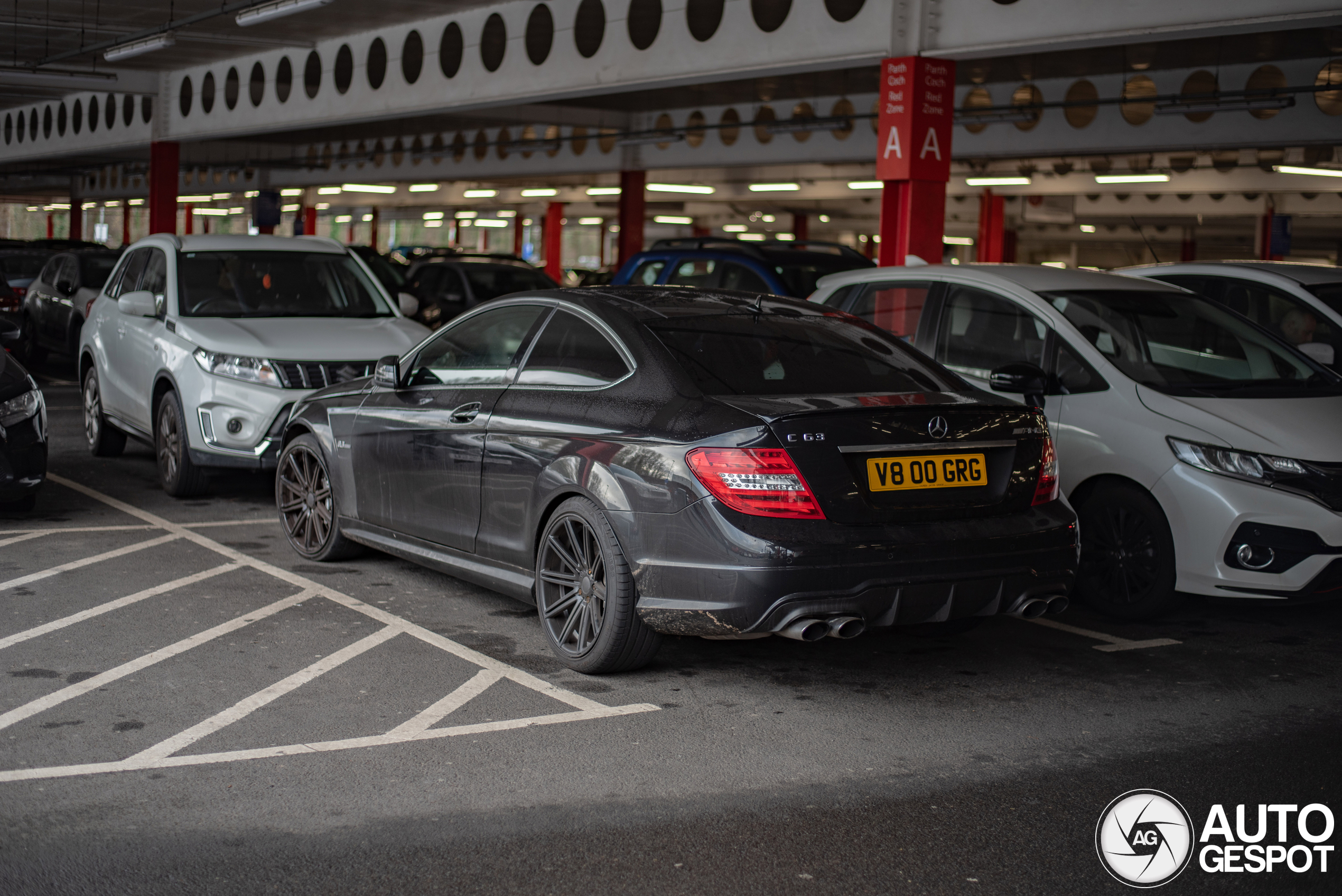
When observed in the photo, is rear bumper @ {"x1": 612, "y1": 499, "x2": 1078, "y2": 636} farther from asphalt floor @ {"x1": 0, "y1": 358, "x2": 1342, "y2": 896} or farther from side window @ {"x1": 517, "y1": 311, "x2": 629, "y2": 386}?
side window @ {"x1": 517, "y1": 311, "x2": 629, "y2": 386}

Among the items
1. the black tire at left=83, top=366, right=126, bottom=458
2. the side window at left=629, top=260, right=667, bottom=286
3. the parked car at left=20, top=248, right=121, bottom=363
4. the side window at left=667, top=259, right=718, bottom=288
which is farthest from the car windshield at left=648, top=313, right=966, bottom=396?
the parked car at left=20, top=248, right=121, bottom=363

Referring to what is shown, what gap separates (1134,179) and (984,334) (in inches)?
868

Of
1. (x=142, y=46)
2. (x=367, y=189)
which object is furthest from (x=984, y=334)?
(x=367, y=189)

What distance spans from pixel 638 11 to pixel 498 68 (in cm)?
311

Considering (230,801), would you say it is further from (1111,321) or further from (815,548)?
(1111,321)

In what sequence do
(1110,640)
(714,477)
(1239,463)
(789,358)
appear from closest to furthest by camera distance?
(714,477), (789,358), (1239,463), (1110,640)

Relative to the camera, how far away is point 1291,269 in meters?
8.30

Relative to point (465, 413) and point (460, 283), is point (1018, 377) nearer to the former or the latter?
point (465, 413)

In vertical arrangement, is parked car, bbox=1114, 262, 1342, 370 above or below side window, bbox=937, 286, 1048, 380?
above

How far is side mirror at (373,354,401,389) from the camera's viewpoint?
245 inches

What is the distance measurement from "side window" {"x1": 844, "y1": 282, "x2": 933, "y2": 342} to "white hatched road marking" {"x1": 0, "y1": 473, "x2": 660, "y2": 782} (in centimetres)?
305

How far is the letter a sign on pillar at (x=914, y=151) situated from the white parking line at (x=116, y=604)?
7034 millimetres

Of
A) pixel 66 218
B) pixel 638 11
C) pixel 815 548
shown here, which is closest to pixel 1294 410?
pixel 815 548

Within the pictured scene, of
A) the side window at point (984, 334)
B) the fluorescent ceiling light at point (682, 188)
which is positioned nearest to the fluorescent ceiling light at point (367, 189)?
the fluorescent ceiling light at point (682, 188)
